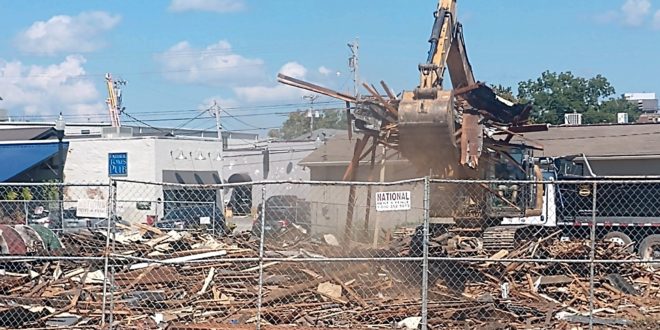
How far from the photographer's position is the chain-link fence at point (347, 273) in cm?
1199

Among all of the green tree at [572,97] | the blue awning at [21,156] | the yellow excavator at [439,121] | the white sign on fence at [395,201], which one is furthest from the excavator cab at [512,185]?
the green tree at [572,97]

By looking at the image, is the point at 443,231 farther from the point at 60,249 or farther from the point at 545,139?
the point at 545,139

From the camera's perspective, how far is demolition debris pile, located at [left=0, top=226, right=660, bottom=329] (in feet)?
40.5

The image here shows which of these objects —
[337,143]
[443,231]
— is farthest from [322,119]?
[443,231]

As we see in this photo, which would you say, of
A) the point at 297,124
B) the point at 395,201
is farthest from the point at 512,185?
the point at 297,124

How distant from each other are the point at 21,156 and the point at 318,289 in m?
27.9

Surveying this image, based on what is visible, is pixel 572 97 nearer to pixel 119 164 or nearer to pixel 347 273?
pixel 119 164

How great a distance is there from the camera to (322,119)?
124 m

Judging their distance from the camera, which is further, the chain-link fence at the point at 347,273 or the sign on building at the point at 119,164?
the sign on building at the point at 119,164

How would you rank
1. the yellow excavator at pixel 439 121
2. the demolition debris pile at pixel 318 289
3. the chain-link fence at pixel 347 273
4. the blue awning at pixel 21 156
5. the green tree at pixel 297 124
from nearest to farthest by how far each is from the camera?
the chain-link fence at pixel 347 273 < the demolition debris pile at pixel 318 289 < the yellow excavator at pixel 439 121 < the blue awning at pixel 21 156 < the green tree at pixel 297 124

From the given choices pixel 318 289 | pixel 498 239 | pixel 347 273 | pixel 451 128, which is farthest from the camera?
pixel 498 239

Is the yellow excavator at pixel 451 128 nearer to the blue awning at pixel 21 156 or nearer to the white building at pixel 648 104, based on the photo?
the blue awning at pixel 21 156

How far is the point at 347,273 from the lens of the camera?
13758mm

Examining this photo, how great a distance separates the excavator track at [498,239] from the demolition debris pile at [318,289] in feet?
4.02
